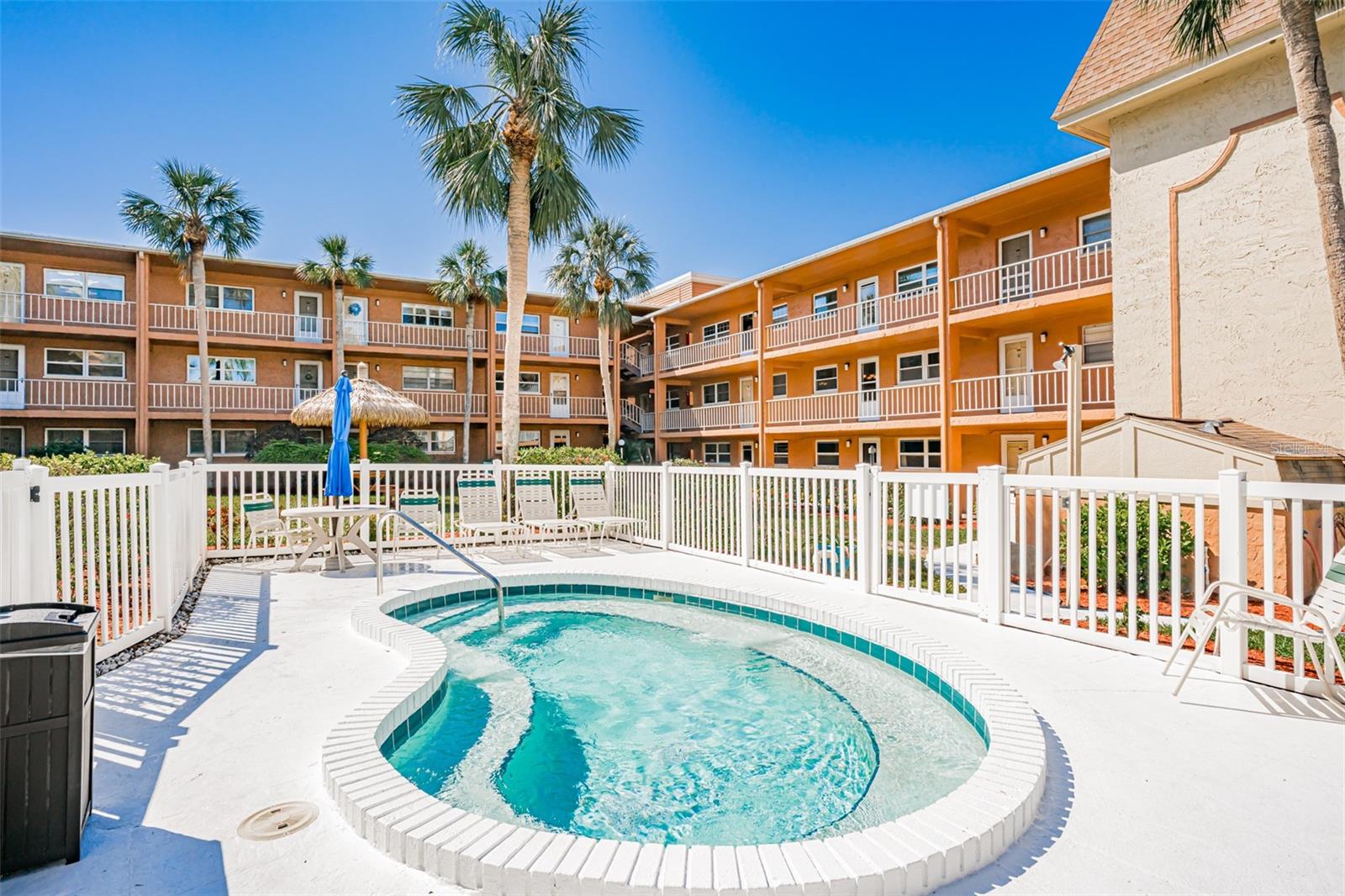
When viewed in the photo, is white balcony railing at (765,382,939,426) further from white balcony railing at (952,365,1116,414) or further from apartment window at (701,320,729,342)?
apartment window at (701,320,729,342)

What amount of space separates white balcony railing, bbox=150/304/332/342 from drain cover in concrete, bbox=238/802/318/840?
22915mm

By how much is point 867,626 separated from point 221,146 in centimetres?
2199

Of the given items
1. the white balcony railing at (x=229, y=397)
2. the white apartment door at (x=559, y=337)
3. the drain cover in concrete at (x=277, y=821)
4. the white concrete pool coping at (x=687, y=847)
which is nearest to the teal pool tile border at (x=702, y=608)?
the white concrete pool coping at (x=687, y=847)

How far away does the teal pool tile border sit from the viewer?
140 inches

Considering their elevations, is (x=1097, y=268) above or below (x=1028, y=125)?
below

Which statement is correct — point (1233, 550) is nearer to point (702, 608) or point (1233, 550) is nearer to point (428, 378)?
point (702, 608)

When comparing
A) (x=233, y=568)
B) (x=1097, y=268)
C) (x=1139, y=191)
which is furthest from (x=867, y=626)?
(x=1097, y=268)

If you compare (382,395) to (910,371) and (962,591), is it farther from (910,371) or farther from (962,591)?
(910,371)

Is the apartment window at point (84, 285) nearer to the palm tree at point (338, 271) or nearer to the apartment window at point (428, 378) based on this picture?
the palm tree at point (338, 271)

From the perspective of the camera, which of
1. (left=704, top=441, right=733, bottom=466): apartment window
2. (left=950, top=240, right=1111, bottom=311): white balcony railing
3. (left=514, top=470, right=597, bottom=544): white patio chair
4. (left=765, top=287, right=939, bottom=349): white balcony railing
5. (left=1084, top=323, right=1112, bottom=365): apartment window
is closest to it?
(left=514, top=470, right=597, bottom=544): white patio chair

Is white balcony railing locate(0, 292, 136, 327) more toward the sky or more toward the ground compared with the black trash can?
more toward the sky

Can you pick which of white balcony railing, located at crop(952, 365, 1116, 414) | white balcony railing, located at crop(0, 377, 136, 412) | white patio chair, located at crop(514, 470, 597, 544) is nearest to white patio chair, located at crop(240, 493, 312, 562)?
white patio chair, located at crop(514, 470, 597, 544)

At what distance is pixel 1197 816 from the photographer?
243cm

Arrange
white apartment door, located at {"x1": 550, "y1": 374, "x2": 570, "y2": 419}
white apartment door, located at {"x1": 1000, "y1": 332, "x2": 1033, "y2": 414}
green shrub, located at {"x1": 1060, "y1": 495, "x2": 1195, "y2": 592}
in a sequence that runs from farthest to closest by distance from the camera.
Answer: white apartment door, located at {"x1": 550, "y1": 374, "x2": 570, "y2": 419} → white apartment door, located at {"x1": 1000, "y1": 332, "x2": 1033, "y2": 414} → green shrub, located at {"x1": 1060, "y1": 495, "x2": 1195, "y2": 592}
